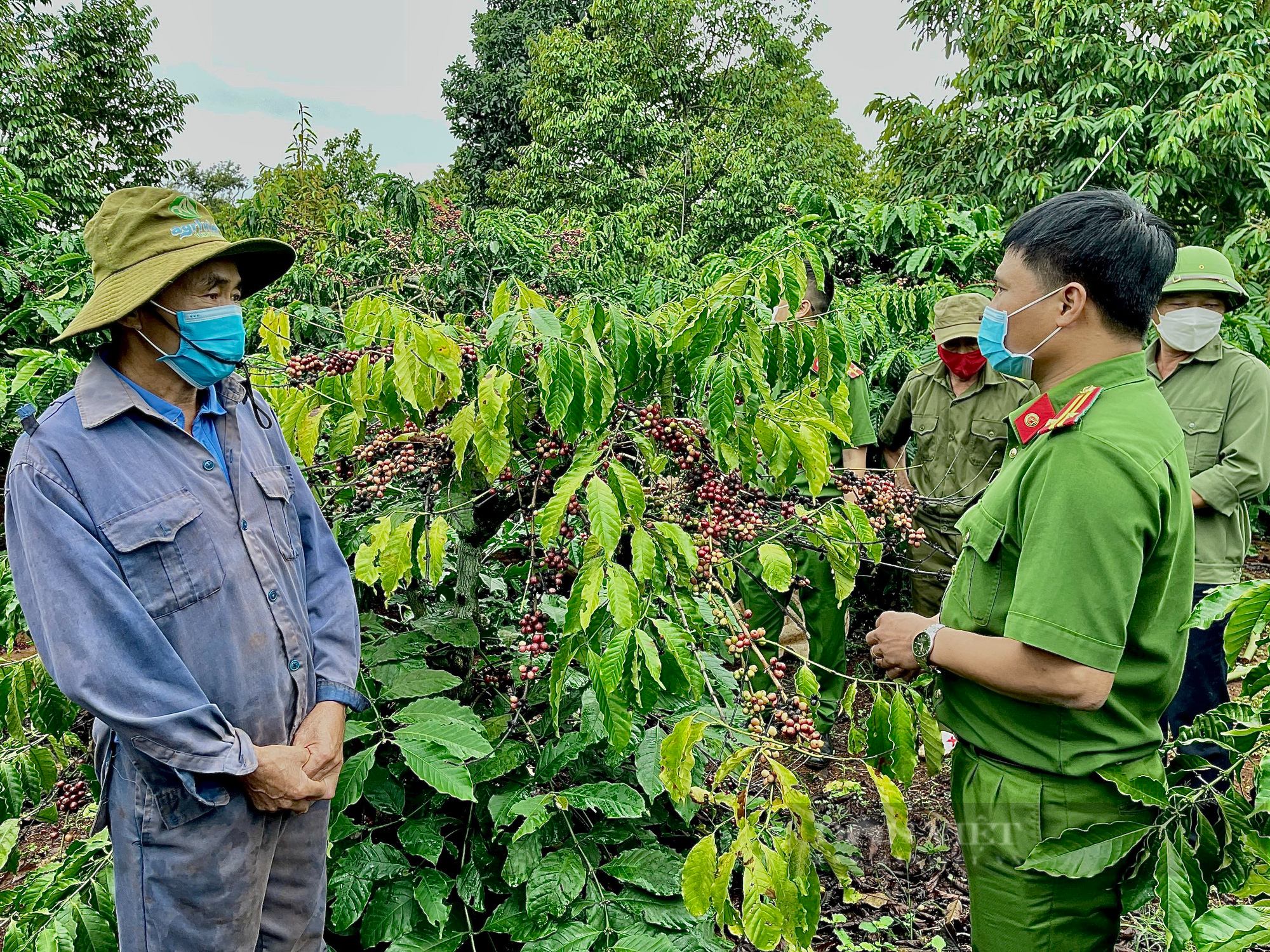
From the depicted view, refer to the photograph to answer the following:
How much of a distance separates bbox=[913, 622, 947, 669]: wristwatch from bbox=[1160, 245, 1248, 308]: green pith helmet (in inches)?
75.5

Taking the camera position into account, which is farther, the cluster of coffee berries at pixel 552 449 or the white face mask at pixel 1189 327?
the white face mask at pixel 1189 327

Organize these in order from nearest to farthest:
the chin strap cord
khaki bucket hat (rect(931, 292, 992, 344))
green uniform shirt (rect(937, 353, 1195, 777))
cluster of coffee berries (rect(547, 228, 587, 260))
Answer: green uniform shirt (rect(937, 353, 1195, 777)) < the chin strap cord < khaki bucket hat (rect(931, 292, 992, 344)) < cluster of coffee berries (rect(547, 228, 587, 260))

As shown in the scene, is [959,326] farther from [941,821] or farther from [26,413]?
[26,413]

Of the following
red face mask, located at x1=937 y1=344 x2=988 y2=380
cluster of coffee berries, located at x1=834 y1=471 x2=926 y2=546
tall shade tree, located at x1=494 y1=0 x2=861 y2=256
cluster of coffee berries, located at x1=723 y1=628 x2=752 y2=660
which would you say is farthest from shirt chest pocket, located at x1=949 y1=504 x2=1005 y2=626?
tall shade tree, located at x1=494 y1=0 x2=861 y2=256

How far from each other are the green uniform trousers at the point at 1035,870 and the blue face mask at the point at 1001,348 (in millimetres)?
708

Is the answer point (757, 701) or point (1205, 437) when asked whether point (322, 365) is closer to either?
point (757, 701)

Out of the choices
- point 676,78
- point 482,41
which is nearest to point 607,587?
point 676,78

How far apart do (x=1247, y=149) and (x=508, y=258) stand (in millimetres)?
5975

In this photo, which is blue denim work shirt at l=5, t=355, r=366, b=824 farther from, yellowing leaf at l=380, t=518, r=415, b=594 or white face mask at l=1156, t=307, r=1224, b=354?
white face mask at l=1156, t=307, r=1224, b=354

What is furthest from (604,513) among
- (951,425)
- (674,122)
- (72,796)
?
(674,122)

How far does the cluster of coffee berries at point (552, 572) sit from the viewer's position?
196cm

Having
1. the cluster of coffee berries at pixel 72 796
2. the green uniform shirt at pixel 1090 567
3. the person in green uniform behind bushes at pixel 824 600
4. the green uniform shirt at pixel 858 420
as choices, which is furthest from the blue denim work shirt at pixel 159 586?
the green uniform shirt at pixel 858 420

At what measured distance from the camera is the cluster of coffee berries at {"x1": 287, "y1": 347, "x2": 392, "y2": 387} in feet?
6.76

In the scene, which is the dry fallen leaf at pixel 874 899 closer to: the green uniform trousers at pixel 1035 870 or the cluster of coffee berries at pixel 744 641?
the green uniform trousers at pixel 1035 870
